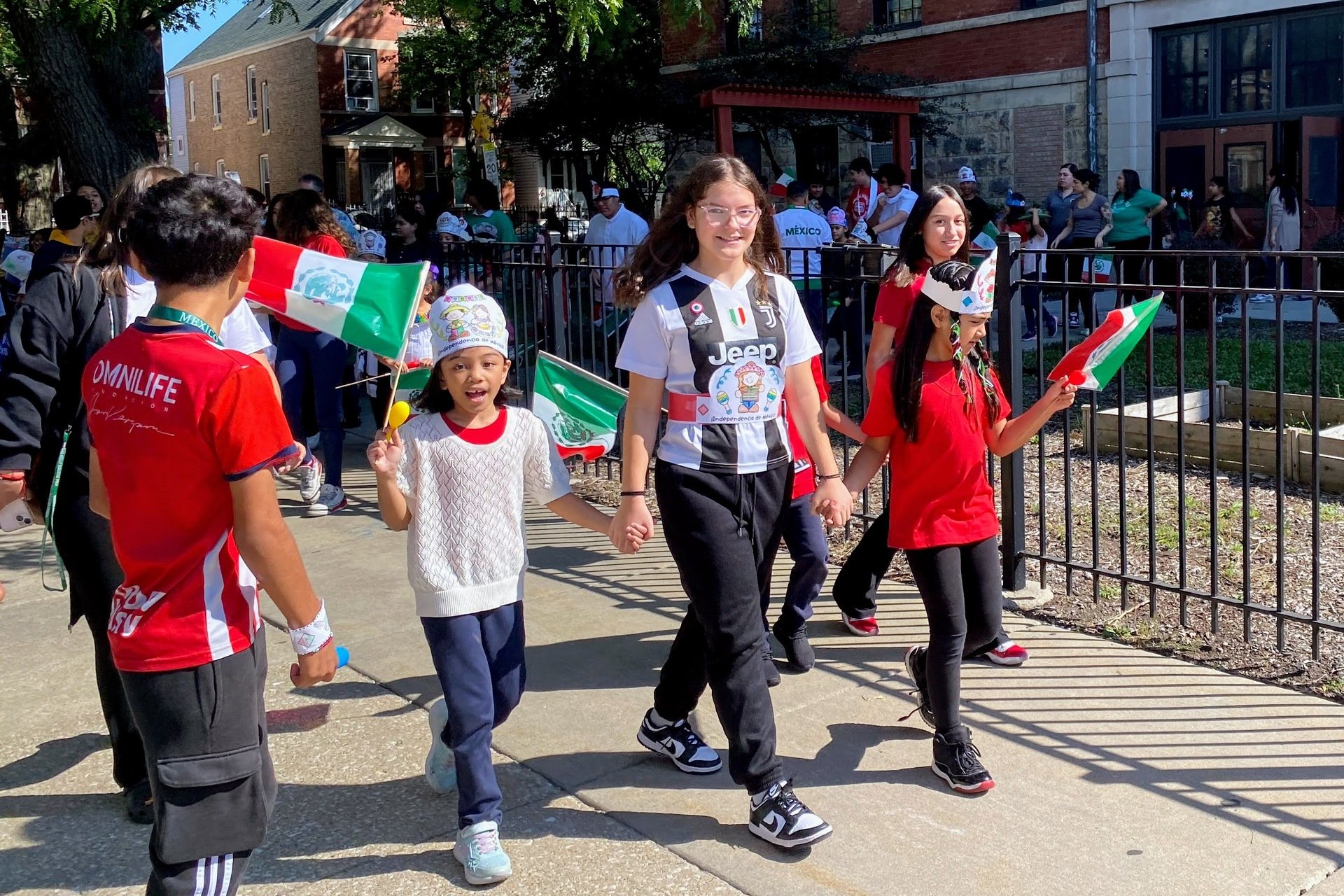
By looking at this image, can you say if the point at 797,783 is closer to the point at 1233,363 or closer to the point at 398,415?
the point at 398,415

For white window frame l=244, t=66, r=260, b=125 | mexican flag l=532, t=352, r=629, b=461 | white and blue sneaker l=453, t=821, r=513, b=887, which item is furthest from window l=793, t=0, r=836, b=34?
white window frame l=244, t=66, r=260, b=125

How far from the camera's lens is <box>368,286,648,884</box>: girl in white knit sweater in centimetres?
340

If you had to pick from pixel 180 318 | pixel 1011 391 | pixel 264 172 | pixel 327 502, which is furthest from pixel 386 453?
pixel 264 172

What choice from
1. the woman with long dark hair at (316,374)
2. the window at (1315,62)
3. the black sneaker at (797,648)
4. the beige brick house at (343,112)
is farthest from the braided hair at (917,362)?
the beige brick house at (343,112)

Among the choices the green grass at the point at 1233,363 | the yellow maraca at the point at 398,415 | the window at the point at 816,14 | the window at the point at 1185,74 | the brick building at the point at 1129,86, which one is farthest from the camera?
the window at the point at 816,14

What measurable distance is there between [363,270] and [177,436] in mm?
1413

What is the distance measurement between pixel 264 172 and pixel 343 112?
635 cm

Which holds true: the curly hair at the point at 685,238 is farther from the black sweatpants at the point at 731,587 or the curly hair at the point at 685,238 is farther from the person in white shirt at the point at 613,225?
the person in white shirt at the point at 613,225

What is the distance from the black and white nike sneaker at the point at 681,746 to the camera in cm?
397

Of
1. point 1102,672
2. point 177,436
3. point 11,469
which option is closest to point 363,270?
point 11,469

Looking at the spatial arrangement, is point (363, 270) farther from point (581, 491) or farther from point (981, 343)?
point (581, 491)

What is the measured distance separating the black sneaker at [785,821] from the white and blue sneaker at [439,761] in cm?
89

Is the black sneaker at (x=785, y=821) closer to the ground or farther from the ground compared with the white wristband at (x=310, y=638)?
closer to the ground

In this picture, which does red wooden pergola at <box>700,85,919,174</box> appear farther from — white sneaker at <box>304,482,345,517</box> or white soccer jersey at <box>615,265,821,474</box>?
white soccer jersey at <box>615,265,821,474</box>
